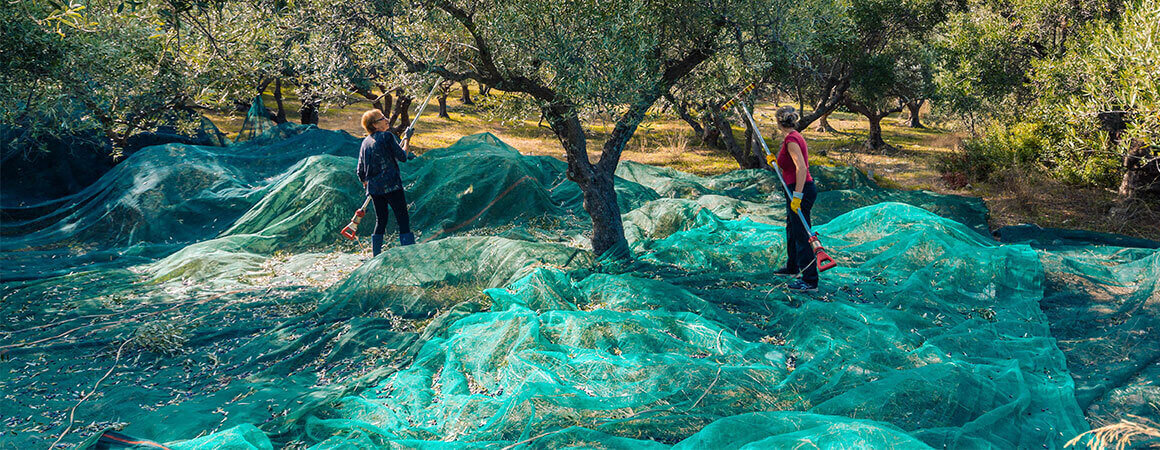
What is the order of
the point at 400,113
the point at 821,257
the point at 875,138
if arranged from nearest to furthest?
the point at 821,257 → the point at 400,113 → the point at 875,138

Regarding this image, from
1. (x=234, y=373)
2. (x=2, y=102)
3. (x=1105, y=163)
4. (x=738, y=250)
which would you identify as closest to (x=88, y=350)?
(x=234, y=373)

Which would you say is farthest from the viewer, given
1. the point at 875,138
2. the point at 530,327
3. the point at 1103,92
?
the point at 875,138

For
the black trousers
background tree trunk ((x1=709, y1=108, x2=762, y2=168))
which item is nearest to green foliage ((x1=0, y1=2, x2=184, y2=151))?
the black trousers

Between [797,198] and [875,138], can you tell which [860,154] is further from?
[797,198]

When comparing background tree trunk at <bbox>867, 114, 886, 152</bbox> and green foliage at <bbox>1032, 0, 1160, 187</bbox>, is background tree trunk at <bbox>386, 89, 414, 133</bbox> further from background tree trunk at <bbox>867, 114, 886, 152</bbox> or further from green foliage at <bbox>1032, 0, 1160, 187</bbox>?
background tree trunk at <bbox>867, 114, 886, 152</bbox>

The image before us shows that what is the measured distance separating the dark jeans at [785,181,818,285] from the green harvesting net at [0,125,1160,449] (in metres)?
0.22

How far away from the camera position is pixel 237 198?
934 centimetres

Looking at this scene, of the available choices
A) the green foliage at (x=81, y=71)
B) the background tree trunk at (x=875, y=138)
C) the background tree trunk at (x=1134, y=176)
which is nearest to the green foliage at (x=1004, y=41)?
the background tree trunk at (x=1134, y=176)

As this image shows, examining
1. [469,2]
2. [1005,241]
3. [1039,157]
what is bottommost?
[1005,241]

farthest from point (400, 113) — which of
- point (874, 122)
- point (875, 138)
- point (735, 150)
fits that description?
point (875, 138)

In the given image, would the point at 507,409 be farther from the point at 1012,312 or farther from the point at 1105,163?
the point at 1105,163

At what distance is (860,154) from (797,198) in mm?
13484

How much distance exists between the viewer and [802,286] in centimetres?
621

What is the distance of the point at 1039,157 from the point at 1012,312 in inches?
271
